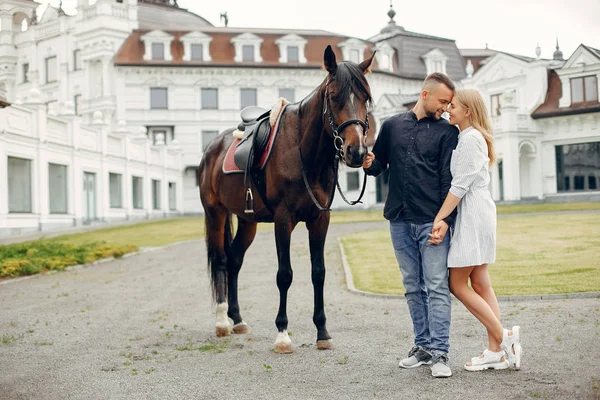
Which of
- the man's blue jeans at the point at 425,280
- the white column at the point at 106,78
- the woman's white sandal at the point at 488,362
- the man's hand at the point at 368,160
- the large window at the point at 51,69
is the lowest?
the woman's white sandal at the point at 488,362

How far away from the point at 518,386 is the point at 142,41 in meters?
57.4

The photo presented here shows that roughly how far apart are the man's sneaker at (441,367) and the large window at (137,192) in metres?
36.8

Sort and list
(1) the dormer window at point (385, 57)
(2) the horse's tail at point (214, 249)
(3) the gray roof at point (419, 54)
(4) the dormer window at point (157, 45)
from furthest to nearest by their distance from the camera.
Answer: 1. (3) the gray roof at point (419, 54)
2. (1) the dormer window at point (385, 57)
3. (4) the dormer window at point (157, 45)
4. (2) the horse's tail at point (214, 249)

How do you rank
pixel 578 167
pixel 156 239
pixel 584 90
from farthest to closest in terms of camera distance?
pixel 578 167
pixel 584 90
pixel 156 239

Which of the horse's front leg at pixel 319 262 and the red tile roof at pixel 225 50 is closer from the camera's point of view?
the horse's front leg at pixel 319 262

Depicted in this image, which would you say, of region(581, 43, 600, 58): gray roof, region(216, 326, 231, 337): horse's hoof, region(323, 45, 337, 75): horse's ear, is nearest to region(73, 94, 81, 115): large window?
region(581, 43, 600, 58): gray roof

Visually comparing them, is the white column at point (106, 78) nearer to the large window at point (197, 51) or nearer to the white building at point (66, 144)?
the white building at point (66, 144)

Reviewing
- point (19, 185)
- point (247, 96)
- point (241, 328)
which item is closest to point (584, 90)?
point (247, 96)

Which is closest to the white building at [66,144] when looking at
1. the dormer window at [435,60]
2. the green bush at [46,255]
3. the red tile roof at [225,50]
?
the red tile roof at [225,50]

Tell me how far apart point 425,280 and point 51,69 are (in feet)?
209

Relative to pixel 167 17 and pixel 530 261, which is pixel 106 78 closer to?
pixel 167 17

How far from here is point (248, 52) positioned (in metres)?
60.6

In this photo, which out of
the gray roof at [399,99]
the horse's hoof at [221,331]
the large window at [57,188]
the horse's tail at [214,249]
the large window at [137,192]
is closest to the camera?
the horse's hoof at [221,331]

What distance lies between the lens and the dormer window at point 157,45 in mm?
58281
